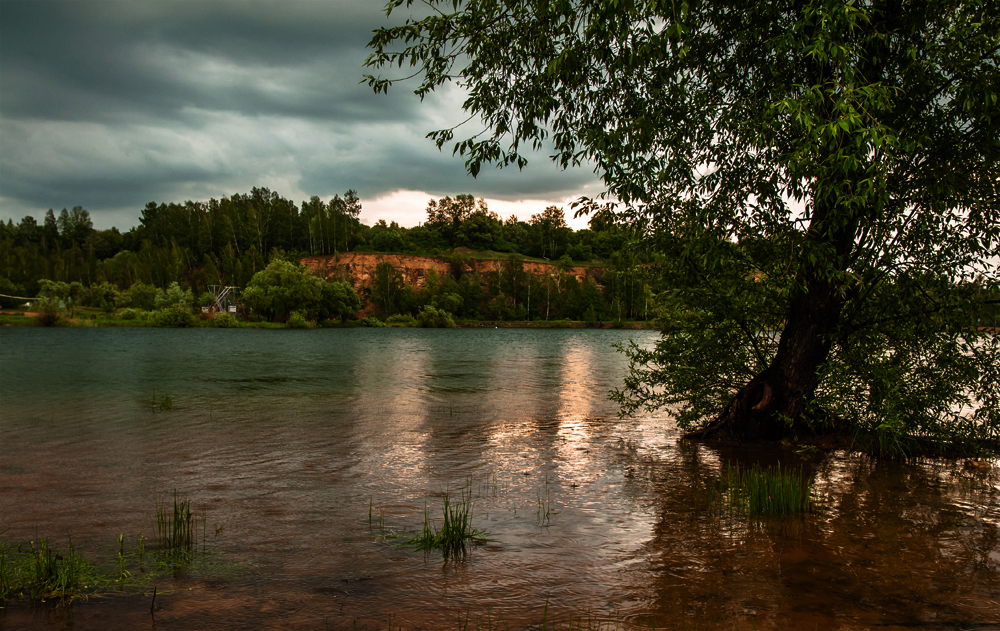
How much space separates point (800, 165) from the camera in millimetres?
7898

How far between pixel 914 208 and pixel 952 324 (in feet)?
7.11

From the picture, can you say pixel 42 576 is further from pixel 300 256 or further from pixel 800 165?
pixel 300 256

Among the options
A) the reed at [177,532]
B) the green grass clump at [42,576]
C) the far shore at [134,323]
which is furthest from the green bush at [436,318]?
the green grass clump at [42,576]

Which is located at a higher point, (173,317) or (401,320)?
(173,317)

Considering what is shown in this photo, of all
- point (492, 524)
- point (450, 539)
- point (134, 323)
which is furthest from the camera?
point (134, 323)

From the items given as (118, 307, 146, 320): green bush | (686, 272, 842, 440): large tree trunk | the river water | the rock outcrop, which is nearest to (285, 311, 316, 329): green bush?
(118, 307, 146, 320): green bush

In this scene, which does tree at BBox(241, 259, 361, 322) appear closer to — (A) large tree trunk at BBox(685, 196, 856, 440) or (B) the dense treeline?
(B) the dense treeline

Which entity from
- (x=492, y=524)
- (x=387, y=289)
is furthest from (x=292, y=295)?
(x=492, y=524)

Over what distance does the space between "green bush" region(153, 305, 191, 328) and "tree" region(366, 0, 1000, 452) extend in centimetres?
10566

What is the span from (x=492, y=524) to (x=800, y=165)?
6.00m

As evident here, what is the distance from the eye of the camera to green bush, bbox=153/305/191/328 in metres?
102

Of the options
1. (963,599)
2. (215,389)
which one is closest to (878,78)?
(963,599)

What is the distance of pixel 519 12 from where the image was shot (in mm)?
9992

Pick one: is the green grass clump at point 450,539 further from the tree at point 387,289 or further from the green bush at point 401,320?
the tree at point 387,289
